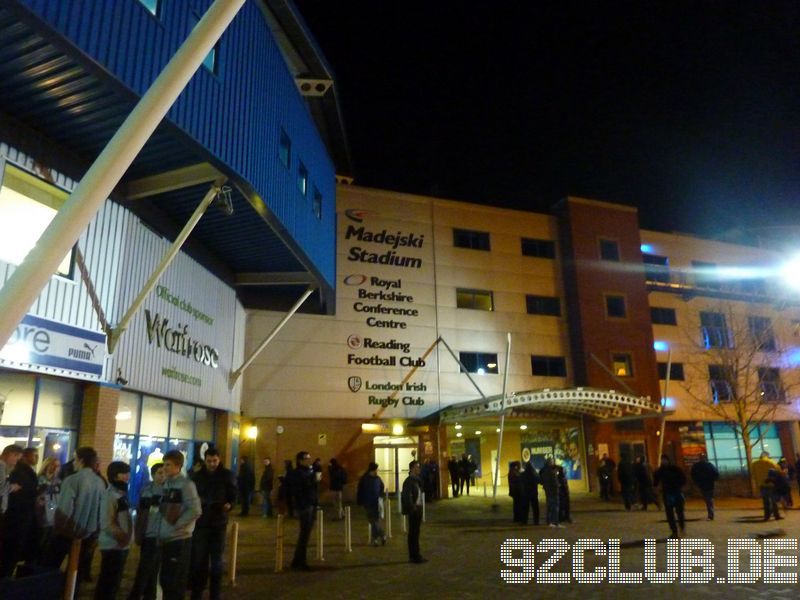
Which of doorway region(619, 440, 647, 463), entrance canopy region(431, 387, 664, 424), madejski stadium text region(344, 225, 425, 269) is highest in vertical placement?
madejski stadium text region(344, 225, 425, 269)

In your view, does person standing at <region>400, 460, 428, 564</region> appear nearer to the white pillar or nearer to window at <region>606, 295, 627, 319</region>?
the white pillar

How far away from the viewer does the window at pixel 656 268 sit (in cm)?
3401

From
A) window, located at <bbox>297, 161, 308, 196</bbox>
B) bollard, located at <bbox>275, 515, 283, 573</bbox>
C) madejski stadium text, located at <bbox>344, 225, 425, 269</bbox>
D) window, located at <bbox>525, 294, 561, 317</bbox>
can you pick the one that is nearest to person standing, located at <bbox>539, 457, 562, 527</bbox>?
bollard, located at <bbox>275, 515, 283, 573</bbox>

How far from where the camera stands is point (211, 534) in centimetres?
784

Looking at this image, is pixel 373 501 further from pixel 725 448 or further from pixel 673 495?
pixel 725 448

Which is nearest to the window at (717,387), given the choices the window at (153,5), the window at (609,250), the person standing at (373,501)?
the window at (609,250)

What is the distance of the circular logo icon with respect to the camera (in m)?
26.9

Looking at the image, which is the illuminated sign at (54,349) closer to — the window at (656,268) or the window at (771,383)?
the window at (656,268)

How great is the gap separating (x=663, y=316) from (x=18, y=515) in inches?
1309

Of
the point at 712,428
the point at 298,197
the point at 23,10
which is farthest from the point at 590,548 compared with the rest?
the point at 712,428

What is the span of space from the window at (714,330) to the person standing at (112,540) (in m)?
30.7

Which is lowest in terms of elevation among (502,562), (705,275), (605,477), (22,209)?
(502,562)

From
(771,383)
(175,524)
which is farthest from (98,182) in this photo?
(771,383)

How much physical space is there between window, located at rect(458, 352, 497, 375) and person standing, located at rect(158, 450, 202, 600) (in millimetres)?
22064
